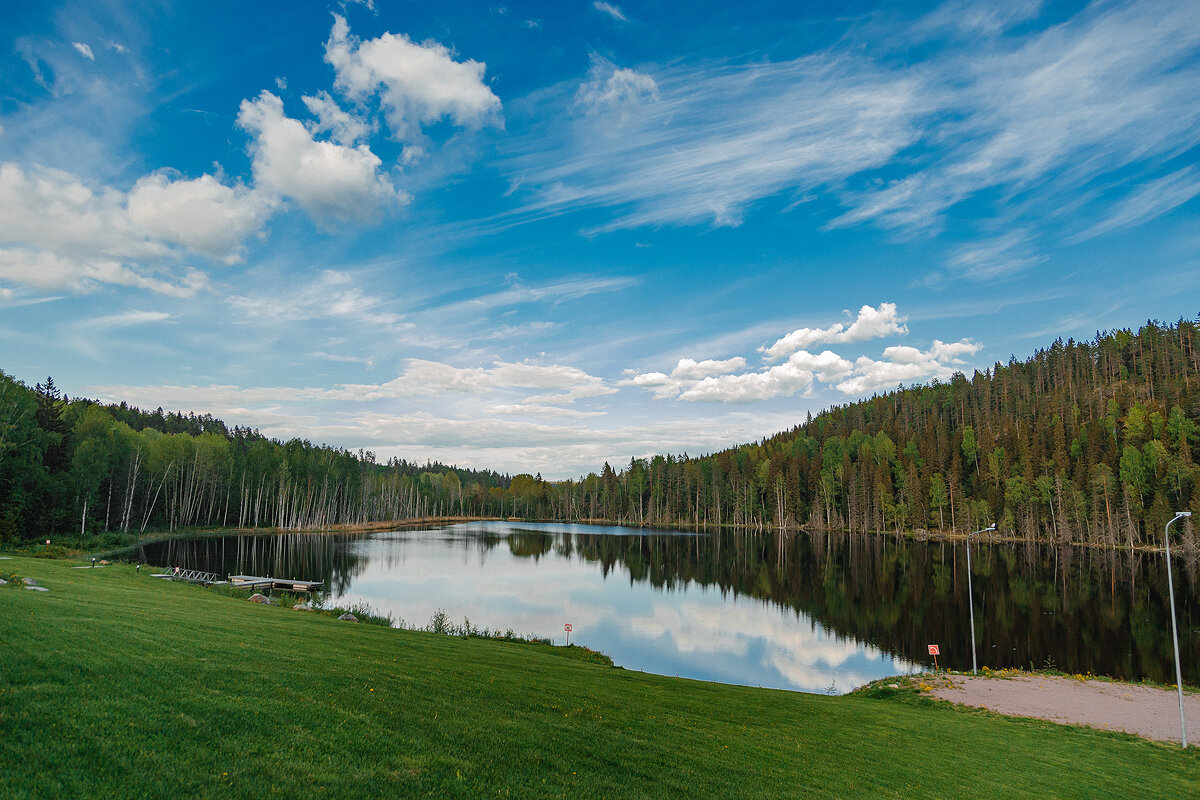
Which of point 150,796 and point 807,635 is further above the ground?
point 150,796

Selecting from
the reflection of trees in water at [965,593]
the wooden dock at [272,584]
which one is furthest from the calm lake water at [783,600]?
the wooden dock at [272,584]

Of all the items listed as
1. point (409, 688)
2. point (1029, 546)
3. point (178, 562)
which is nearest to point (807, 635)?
point (409, 688)

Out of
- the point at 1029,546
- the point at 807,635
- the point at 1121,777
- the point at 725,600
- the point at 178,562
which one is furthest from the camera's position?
the point at 1029,546

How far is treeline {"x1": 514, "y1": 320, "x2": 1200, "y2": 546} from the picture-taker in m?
90.9

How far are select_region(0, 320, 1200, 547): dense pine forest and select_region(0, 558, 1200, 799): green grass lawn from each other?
49014 millimetres

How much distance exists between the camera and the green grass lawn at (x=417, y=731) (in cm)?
724

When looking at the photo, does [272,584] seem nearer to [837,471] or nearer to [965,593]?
[965,593]

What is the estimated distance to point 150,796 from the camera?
6195 millimetres

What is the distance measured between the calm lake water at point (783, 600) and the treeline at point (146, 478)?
1061 centimetres

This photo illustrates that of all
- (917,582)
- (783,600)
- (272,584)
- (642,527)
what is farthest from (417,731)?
(642,527)

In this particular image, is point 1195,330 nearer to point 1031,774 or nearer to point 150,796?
point 1031,774

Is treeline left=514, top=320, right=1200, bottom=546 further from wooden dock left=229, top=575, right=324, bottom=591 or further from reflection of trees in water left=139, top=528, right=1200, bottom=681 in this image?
wooden dock left=229, top=575, right=324, bottom=591

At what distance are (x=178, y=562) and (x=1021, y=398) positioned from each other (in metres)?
191

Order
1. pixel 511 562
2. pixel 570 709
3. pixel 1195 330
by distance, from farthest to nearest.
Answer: pixel 1195 330 < pixel 511 562 < pixel 570 709
